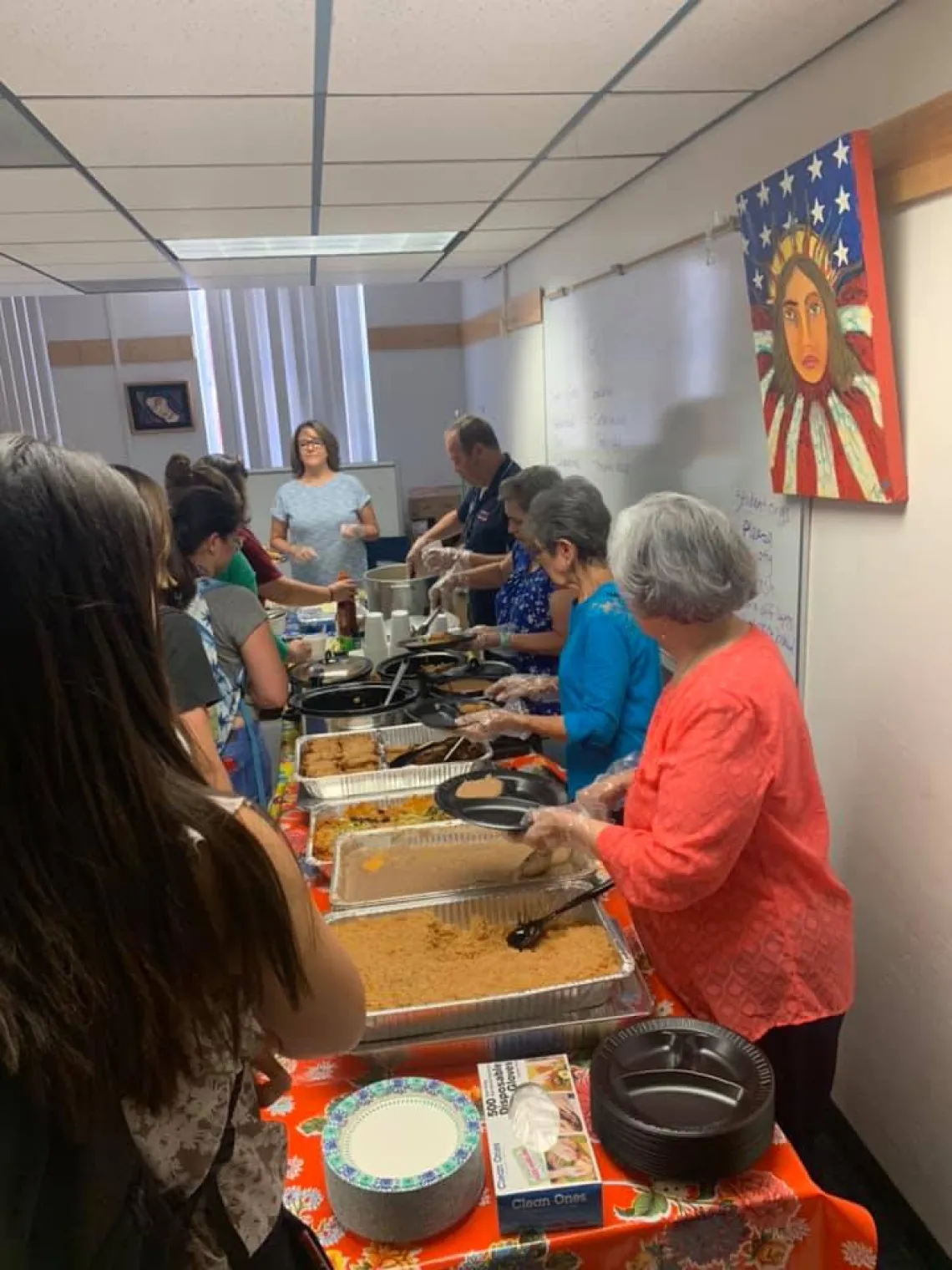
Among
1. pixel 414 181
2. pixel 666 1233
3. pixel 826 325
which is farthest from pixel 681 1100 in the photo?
pixel 414 181

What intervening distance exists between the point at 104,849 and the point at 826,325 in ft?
4.99

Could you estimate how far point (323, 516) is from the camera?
433 cm

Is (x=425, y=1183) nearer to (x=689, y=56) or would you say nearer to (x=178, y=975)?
(x=178, y=975)

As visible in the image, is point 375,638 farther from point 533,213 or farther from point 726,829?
point 726,829

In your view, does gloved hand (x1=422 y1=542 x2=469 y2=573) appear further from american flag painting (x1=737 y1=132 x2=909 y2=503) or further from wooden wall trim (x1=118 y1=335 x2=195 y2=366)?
wooden wall trim (x1=118 y1=335 x2=195 y2=366)

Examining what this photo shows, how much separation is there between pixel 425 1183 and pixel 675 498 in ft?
3.26

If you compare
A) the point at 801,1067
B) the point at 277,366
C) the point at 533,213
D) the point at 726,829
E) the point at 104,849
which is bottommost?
the point at 801,1067

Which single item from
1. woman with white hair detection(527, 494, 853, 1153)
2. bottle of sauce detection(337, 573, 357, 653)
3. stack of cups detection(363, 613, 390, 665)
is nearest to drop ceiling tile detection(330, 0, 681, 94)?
woman with white hair detection(527, 494, 853, 1153)

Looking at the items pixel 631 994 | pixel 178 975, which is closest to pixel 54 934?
pixel 178 975

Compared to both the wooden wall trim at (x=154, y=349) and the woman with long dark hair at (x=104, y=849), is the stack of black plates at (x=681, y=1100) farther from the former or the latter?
the wooden wall trim at (x=154, y=349)

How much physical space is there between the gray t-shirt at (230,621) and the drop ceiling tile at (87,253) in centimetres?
179

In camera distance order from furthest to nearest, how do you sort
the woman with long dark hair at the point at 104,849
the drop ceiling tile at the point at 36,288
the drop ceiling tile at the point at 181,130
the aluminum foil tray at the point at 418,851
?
the drop ceiling tile at the point at 36,288 < the drop ceiling tile at the point at 181,130 < the aluminum foil tray at the point at 418,851 < the woman with long dark hair at the point at 104,849

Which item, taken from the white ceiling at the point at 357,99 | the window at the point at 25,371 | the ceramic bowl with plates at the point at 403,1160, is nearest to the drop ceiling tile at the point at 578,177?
the white ceiling at the point at 357,99

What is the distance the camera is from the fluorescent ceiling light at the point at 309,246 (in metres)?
3.41
